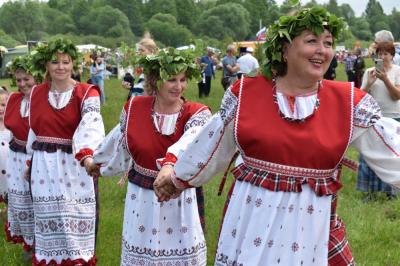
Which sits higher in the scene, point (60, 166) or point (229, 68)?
point (60, 166)

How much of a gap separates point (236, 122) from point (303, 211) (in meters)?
0.51

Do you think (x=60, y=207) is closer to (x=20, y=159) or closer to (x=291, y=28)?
(x=20, y=159)

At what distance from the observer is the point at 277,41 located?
297 centimetres

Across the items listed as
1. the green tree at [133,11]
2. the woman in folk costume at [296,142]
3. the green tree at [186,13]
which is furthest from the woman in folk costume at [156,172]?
the green tree at [186,13]

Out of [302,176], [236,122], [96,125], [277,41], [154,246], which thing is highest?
[277,41]

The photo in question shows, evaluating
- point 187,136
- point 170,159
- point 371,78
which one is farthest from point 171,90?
point 371,78

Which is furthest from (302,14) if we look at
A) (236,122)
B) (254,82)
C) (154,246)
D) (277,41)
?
(154,246)

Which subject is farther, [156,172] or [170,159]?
[156,172]

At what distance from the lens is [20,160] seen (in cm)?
594

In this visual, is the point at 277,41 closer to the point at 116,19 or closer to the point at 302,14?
the point at 302,14

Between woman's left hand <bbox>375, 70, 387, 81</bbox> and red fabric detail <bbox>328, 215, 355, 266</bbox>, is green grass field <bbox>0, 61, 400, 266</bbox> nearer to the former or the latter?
woman's left hand <bbox>375, 70, 387, 81</bbox>

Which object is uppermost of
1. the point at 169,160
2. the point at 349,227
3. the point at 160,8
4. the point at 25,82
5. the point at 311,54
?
the point at 311,54

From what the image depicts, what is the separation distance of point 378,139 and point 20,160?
397 cm

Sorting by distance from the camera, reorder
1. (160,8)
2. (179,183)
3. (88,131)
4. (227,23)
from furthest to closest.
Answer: (160,8), (227,23), (88,131), (179,183)
